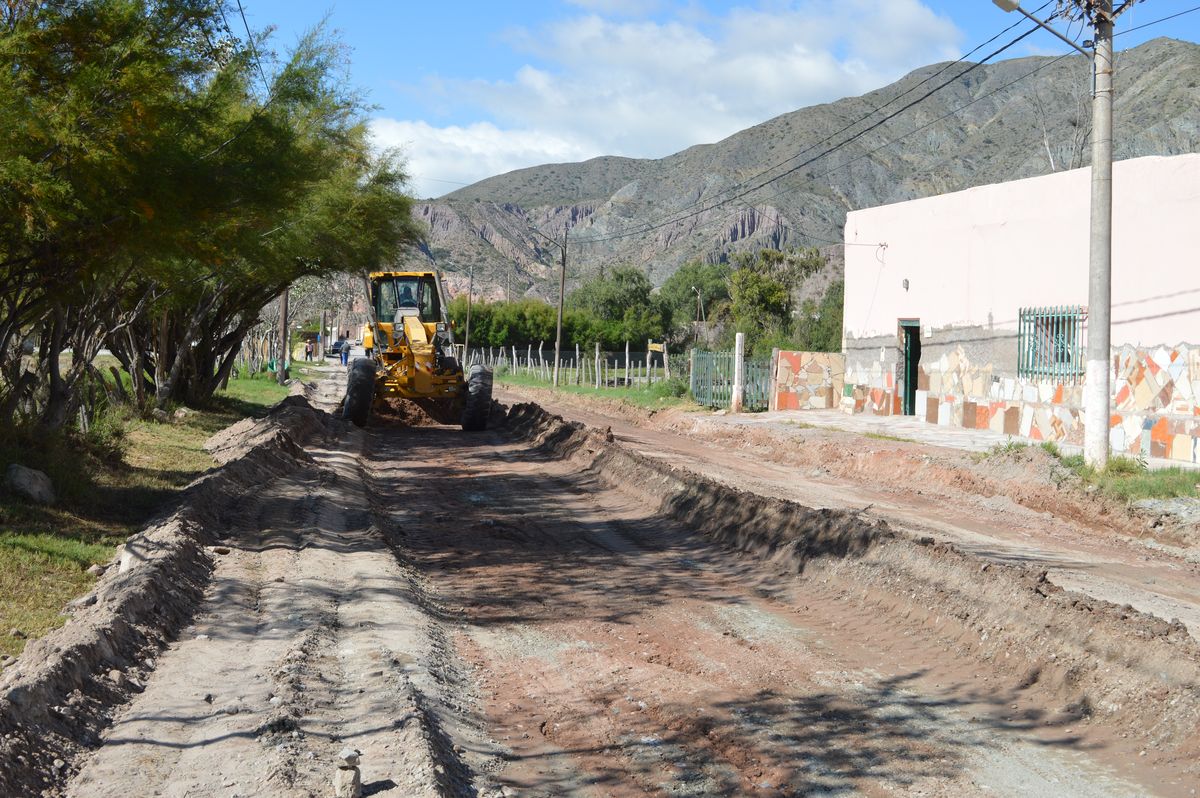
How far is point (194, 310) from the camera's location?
85.4ft

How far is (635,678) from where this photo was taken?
723 centimetres

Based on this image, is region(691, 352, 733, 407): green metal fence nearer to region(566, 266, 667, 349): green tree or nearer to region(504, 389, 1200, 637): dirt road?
region(504, 389, 1200, 637): dirt road

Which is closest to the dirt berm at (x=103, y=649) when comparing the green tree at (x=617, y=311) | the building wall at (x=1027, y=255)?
the building wall at (x=1027, y=255)

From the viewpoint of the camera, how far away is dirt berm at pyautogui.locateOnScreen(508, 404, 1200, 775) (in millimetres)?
6531

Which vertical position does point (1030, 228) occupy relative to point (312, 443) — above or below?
above

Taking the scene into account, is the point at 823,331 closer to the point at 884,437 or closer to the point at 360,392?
the point at 884,437

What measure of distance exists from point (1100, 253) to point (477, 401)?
13483 mm

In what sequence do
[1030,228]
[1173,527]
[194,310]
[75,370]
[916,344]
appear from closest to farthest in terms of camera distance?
[1173,527] → [75,370] → [1030,228] → [194,310] → [916,344]

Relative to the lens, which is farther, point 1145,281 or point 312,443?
point 312,443

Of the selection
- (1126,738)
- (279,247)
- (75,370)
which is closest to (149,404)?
(279,247)

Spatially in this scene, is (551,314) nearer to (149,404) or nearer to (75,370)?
(149,404)

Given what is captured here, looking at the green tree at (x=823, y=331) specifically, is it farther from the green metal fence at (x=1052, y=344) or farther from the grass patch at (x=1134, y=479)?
the grass patch at (x=1134, y=479)

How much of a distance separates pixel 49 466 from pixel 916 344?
21012 millimetres

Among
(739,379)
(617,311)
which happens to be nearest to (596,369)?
(739,379)
